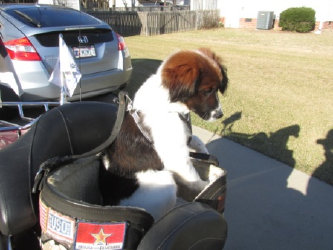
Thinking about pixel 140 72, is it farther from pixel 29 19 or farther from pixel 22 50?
pixel 22 50

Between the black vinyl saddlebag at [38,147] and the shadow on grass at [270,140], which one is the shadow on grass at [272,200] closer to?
the shadow on grass at [270,140]

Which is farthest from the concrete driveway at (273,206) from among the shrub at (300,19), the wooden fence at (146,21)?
the shrub at (300,19)

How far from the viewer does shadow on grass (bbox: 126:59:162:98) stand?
7.46 metres

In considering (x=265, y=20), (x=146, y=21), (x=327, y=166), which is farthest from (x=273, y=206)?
(x=265, y=20)

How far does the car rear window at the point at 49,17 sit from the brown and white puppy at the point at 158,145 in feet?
11.9

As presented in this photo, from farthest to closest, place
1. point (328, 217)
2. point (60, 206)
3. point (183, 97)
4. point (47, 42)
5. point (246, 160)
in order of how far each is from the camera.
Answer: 1. point (47, 42)
2. point (246, 160)
3. point (328, 217)
4. point (183, 97)
5. point (60, 206)

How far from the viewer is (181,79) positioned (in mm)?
2248

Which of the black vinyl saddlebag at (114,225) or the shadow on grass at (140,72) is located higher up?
the black vinyl saddlebag at (114,225)

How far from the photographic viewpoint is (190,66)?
2.30 meters

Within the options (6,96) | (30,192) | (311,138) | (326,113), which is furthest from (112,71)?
(30,192)

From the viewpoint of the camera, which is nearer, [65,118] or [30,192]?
[30,192]

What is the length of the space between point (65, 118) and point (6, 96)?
3.12 m

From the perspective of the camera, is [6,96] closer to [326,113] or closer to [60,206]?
[60,206]

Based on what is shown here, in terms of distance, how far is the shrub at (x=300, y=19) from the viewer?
68.0ft
